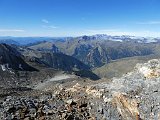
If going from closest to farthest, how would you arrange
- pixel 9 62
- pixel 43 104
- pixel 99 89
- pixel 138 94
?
pixel 138 94 < pixel 43 104 < pixel 99 89 < pixel 9 62

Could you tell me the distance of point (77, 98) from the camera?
2842 centimetres

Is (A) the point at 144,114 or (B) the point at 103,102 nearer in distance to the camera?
(A) the point at 144,114

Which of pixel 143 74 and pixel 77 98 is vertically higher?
pixel 143 74

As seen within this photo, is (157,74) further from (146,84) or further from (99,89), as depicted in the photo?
(99,89)

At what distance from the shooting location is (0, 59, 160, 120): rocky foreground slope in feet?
77.0

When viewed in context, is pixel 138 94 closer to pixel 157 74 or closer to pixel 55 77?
pixel 157 74

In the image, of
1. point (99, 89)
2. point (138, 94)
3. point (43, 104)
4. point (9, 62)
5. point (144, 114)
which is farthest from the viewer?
point (9, 62)

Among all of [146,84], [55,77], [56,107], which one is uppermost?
[146,84]

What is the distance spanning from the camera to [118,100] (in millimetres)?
25453

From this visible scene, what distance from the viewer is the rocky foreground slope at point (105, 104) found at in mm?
23484

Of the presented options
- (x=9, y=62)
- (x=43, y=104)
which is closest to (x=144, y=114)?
(x=43, y=104)

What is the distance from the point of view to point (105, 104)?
26.1 m

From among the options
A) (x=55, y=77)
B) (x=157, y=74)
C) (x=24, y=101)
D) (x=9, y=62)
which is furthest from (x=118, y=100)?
(x=9, y=62)

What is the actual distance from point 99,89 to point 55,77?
58.4m
